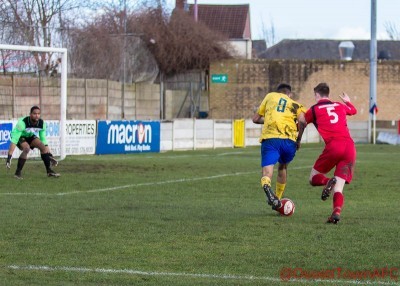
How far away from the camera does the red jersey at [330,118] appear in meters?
12.7

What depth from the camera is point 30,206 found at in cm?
1451

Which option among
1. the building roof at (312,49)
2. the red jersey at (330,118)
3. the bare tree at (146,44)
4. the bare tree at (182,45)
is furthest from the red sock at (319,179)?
the building roof at (312,49)

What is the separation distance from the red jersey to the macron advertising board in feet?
62.3

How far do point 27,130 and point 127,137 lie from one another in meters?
12.4

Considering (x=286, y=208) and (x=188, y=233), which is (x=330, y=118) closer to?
(x=286, y=208)

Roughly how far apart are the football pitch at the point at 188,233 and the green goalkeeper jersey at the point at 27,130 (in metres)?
0.88

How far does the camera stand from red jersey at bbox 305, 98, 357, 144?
12.7 m

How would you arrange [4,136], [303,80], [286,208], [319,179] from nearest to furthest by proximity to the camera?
[319,179] → [286,208] → [4,136] → [303,80]

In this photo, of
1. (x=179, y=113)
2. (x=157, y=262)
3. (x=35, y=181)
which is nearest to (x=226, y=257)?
(x=157, y=262)

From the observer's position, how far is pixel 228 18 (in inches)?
2837

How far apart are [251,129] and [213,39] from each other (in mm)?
16824

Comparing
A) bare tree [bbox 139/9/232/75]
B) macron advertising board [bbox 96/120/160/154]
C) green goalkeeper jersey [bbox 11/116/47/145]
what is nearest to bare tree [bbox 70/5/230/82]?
bare tree [bbox 139/9/232/75]

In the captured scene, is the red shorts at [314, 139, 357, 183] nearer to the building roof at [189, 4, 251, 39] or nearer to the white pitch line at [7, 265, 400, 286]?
the white pitch line at [7, 265, 400, 286]

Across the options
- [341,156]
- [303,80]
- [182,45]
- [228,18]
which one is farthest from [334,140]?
[228,18]
